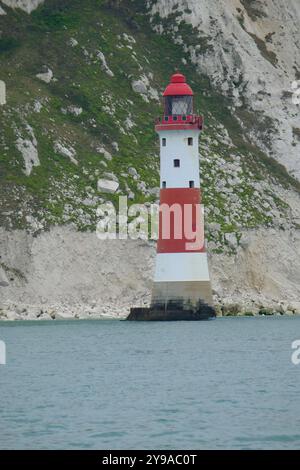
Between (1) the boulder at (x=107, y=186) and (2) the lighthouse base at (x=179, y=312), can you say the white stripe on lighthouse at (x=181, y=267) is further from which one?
(1) the boulder at (x=107, y=186)

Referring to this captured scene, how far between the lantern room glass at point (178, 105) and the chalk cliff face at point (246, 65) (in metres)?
19.5

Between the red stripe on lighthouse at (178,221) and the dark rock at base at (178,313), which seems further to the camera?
the dark rock at base at (178,313)

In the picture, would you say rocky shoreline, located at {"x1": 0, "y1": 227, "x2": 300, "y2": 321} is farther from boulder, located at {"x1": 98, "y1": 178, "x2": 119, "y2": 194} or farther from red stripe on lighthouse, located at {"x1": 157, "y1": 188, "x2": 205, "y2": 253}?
red stripe on lighthouse, located at {"x1": 157, "y1": 188, "x2": 205, "y2": 253}

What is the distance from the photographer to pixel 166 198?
68.8 metres

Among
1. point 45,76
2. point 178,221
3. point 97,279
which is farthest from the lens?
point 45,76

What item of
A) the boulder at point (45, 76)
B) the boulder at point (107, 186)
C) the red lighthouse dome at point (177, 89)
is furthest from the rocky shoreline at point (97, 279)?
the boulder at point (45, 76)

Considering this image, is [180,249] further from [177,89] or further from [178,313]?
[177,89]

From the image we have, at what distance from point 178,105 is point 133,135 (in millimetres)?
15137

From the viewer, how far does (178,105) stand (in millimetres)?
71062

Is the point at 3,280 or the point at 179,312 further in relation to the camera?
the point at 3,280

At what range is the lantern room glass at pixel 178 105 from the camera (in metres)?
70.7

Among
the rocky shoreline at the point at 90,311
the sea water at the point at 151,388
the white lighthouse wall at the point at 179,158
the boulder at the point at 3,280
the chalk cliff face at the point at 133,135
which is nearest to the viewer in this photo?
the sea water at the point at 151,388

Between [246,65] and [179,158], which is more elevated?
[246,65]

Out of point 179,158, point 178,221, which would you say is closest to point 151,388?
point 178,221
